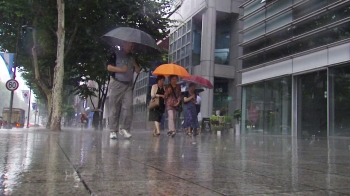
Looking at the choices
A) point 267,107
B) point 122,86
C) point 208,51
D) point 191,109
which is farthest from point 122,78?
point 208,51

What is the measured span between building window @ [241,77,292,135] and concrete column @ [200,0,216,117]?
3771mm

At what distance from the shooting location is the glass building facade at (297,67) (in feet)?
46.7

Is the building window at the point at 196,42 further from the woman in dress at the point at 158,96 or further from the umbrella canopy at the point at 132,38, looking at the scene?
the umbrella canopy at the point at 132,38

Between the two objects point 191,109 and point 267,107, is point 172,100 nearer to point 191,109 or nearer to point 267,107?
point 191,109

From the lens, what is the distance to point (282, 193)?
85.8 inches

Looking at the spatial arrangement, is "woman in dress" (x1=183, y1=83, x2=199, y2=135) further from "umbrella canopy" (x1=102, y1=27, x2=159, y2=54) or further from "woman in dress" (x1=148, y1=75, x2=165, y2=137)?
"umbrella canopy" (x1=102, y1=27, x2=159, y2=54)

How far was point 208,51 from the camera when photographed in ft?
82.7

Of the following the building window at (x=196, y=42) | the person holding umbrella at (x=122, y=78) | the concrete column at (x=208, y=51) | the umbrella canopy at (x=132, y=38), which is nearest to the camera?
the person holding umbrella at (x=122, y=78)

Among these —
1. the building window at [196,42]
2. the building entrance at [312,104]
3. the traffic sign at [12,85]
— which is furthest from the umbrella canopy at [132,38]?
the building window at [196,42]

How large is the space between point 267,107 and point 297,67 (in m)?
3.25

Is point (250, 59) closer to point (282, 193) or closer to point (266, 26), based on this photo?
point (266, 26)

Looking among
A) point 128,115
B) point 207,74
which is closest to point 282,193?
point 128,115

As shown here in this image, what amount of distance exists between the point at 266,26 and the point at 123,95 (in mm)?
13383

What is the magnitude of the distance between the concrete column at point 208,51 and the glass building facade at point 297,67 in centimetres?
376
